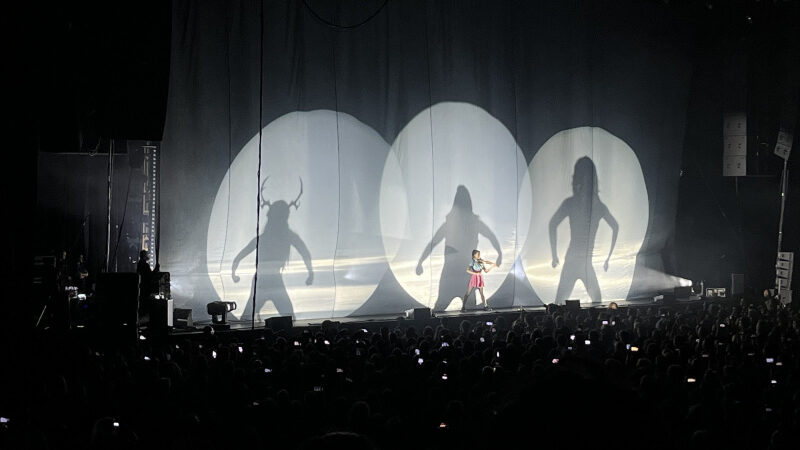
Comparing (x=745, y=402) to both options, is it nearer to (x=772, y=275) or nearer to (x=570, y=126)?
(x=570, y=126)

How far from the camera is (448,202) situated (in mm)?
19344

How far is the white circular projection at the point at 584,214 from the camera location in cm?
2045

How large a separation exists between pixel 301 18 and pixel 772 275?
14493 mm

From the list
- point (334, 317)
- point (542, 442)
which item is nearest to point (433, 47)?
point (334, 317)

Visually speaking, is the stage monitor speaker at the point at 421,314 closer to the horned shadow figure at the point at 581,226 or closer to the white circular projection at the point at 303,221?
the white circular projection at the point at 303,221

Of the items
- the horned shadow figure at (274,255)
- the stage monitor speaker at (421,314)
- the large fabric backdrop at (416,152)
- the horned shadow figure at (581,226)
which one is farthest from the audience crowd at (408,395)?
the horned shadow figure at (581,226)

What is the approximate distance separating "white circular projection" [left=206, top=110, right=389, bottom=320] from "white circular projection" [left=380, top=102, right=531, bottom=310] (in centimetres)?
53

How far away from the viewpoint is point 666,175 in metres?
22.1

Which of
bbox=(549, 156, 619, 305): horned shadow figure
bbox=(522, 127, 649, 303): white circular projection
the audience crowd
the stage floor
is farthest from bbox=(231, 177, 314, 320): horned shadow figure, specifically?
bbox=(549, 156, 619, 305): horned shadow figure

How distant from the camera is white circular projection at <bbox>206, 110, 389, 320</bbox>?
55.8ft

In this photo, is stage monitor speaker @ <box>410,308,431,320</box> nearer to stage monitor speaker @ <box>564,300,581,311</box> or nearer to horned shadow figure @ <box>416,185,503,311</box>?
horned shadow figure @ <box>416,185,503,311</box>

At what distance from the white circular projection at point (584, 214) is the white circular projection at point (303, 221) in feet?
14.9

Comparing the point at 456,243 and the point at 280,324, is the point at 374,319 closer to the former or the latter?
the point at 280,324

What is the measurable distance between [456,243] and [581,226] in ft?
12.8
